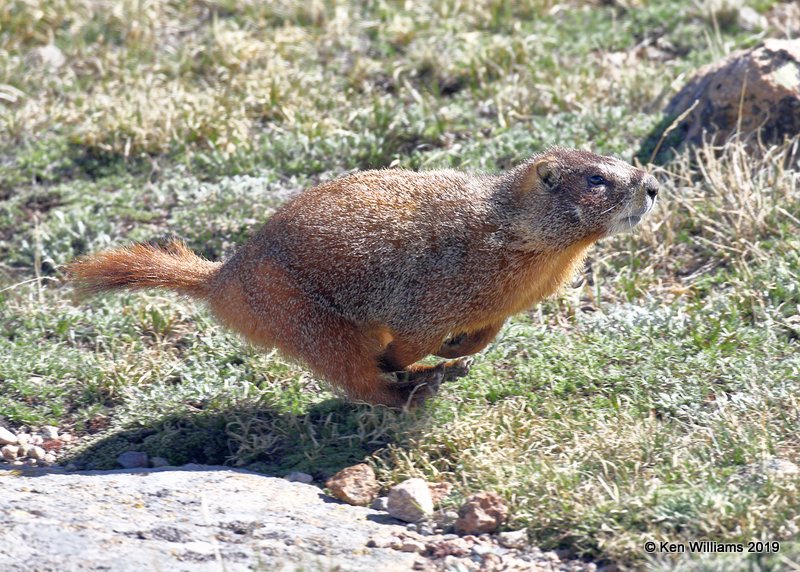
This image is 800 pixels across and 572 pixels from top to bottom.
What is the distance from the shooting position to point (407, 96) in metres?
9.06

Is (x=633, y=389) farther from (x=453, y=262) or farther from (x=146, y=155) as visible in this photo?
(x=146, y=155)

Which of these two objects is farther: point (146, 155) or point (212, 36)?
point (212, 36)

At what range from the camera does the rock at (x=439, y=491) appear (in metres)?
4.97

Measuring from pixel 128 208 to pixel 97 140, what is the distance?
841 mm

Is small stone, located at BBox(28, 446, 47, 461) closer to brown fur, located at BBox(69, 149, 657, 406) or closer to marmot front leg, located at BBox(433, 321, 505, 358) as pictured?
brown fur, located at BBox(69, 149, 657, 406)

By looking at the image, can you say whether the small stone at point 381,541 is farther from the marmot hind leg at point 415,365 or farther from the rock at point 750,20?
the rock at point 750,20

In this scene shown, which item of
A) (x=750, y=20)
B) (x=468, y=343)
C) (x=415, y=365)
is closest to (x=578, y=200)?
(x=468, y=343)

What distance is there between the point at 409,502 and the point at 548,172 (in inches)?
83.6

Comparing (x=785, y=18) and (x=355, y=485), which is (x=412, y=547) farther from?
(x=785, y=18)

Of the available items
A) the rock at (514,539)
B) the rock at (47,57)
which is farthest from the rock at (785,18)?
the rock at (47,57)

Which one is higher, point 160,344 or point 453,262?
point 453,262

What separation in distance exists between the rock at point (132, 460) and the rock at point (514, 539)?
6.73ft

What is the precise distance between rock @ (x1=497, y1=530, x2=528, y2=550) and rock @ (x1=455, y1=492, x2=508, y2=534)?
67mm

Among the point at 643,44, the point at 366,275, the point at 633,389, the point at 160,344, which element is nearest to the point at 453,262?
the point at 366,275
